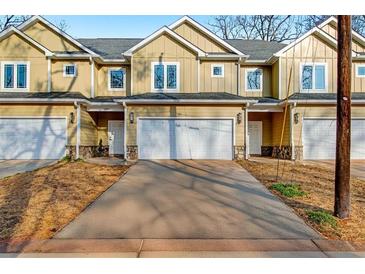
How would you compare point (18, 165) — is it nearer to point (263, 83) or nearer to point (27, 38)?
point (27, 38)

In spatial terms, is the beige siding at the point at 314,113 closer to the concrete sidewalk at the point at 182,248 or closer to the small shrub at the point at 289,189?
the small shrub at the point at 289,189

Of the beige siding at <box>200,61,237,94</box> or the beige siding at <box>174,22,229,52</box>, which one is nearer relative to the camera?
the beige siding at <box>200,61,237,94</box>

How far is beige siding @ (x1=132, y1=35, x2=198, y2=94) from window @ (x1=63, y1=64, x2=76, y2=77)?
132 inches

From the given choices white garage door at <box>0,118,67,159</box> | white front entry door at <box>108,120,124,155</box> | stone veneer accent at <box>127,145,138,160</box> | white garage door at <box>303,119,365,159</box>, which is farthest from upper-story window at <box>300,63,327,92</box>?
white garage door at <box>0,118,67,159</box>

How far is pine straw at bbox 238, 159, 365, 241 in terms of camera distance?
19.3ft

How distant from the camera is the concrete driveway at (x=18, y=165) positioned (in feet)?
40.0

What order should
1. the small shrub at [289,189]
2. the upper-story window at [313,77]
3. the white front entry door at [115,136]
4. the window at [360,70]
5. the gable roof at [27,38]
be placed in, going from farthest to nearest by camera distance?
1. the white front entry door at [115,136]
2. the window at [360,70]
3. the upper-story window at [313,77]
4. the gable roof at [27,38]
5. the small shrub at [289,189]

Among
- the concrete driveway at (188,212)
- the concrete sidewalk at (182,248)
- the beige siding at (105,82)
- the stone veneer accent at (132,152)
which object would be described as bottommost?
the concrete sidewalk at (182,248)

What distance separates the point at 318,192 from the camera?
8.62m

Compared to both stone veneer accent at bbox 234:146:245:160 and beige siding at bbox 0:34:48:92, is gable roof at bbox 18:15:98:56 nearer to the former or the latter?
beige siding at bbox 0:34:48:92

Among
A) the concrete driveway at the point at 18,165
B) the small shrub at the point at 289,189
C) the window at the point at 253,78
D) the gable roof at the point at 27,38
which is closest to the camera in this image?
the small shrub at the point at 289,189

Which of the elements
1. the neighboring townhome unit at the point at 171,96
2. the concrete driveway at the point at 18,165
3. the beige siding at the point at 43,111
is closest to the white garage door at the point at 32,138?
the neighboring townhome unit at the point at 171,96

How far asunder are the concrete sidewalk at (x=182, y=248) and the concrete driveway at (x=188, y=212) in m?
0.28

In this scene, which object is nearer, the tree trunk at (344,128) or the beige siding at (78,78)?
the tree trunk at (344,128)
